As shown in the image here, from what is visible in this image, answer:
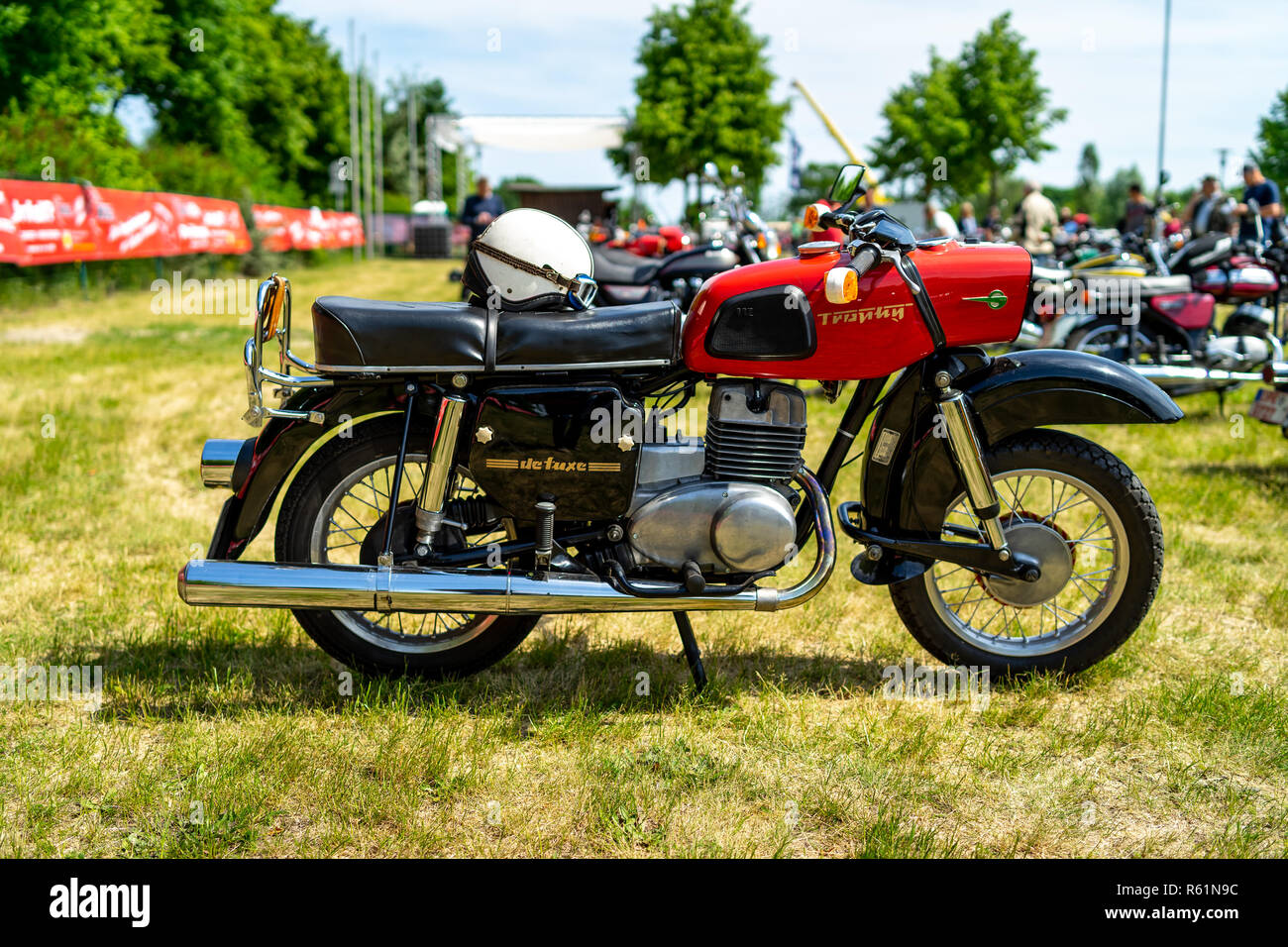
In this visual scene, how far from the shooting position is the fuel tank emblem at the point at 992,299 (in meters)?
3.16

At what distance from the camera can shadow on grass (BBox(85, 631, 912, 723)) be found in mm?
3371

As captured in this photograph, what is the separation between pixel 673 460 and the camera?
3.30 metres

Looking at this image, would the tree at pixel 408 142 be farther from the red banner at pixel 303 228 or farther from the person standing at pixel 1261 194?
the person standing at pixel 1261 194

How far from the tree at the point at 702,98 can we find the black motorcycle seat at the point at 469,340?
35378 mm

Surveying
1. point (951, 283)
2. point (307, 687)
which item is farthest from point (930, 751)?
point (307, 687)

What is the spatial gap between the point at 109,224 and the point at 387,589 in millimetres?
15558

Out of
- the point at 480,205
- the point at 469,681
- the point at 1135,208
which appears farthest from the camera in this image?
the point at 1135,208

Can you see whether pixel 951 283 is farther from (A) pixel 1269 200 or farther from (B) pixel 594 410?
(A) pixel 1269 200

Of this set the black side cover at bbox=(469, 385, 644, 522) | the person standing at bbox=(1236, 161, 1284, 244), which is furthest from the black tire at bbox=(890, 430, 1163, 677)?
the person standing at bbox=(1236, 161, 1284, 244)

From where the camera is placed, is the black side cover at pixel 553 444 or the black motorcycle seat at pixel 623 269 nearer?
the black side cover at pixel 553 444

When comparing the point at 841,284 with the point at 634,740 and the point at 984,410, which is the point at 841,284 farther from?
the point at 634,740

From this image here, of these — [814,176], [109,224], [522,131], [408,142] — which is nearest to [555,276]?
[109,224]

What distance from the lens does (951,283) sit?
3174 mm

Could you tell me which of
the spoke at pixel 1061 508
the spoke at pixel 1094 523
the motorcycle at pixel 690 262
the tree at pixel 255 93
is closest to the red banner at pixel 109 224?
the tree at pixel 255 93
